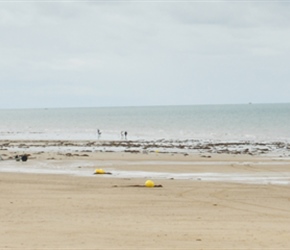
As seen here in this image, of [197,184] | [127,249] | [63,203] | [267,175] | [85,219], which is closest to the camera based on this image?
[127,249]

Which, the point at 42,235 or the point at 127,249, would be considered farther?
the point at 42,235

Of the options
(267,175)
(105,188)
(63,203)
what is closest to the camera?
(63,203)

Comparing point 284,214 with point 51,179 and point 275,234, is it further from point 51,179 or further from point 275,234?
point 51,179

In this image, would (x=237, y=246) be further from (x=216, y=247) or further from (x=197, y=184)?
(x=197, y=184)

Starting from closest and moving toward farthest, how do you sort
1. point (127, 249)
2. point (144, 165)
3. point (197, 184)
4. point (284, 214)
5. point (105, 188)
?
point (127, 249), point (284, 214), point (105, 188), point (197, 184), point (144, 165)

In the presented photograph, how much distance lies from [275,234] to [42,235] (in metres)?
5.42

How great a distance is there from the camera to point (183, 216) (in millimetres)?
13602

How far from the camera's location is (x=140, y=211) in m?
14.4

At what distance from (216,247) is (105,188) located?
938 centimetres

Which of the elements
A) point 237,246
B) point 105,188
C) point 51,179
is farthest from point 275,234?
point 51,179

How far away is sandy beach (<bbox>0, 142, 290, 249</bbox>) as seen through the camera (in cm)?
1061

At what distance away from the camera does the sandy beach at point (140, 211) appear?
10608mm

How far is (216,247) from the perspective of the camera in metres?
10.1

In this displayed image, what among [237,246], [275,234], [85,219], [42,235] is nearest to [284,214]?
[275,234]
